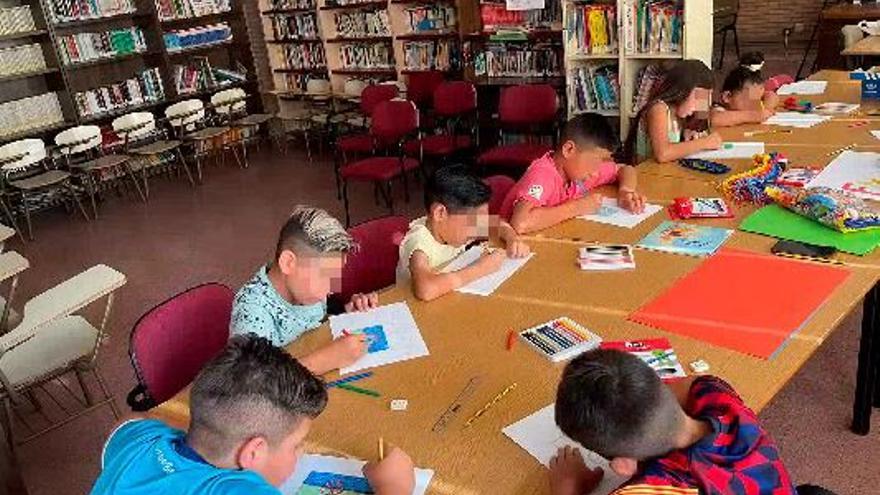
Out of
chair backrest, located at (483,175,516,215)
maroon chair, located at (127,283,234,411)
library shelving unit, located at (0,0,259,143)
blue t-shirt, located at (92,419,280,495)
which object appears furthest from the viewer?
library shelving unit, located at (0,0,259,143)

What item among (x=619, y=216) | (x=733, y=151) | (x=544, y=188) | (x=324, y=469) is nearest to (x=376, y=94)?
(x=733, y=151)

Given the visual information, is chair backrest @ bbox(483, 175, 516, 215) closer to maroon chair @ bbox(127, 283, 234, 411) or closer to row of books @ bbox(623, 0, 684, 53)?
maroon chair @ bbox(127, 283, 234, 411)

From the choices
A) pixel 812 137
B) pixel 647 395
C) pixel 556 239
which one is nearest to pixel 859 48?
pixel 812 137

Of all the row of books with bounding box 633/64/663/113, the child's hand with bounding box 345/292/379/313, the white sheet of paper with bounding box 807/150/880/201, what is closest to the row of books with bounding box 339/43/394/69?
the row of books with bounding box 633/64/663/113

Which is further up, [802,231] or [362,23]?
[362,23]

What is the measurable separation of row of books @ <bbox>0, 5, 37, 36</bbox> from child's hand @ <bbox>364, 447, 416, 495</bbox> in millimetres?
6828

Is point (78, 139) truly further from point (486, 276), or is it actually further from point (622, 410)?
point (622, 410)

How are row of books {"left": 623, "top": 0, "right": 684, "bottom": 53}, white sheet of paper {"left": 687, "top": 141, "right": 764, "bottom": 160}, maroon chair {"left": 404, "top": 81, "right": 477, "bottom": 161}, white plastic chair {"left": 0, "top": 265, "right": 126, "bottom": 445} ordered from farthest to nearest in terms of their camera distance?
maroon chair {"left": 404, "top": 81, "right": 477, "bottom": 161}
row of books {"left": 623, "top": 0, "right": 684, "bottom": 53}
white sheet of paper {"left": 687, "top": 141, "right": 764, "bottom": 160}
white plastic chair {"left": 0, "top": 265, "right": 126, "bottom": 445}

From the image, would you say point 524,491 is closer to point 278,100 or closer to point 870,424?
point 870,424

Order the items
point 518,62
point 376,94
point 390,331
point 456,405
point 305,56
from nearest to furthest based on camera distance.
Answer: point 456,405 → point 390,331 → point 518,62 → point 376,94 → point 305,56

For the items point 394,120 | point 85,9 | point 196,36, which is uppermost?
point 85,9

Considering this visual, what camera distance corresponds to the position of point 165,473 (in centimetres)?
125

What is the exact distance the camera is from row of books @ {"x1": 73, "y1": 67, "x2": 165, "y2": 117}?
7.23 m

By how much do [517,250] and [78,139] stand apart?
545cm
